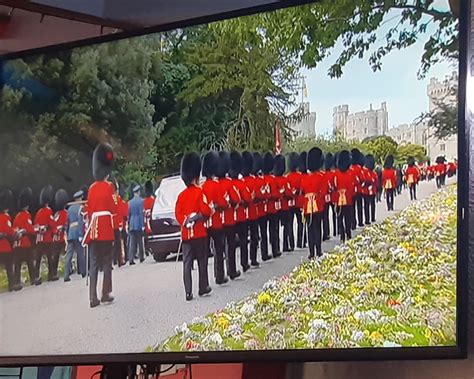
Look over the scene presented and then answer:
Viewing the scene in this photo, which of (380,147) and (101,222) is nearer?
(380,147)

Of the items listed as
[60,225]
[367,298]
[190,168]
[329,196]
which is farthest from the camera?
[60,225]

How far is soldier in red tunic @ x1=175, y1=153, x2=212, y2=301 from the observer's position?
143 centimetres

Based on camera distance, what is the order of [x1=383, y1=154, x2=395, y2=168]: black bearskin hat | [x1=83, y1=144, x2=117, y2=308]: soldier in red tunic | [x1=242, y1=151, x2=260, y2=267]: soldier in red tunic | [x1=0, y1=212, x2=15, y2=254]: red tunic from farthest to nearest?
1. [x1=0, y1=212, x2=15, y2=254]: red tunic
2. [x1=83, y1=144, x2=117, y2=308]: soldier in red tunic
3. [x1=242, y1=151, x2=260, y2=267]: soldier in red tunic
4. [x1=383, y1=154, x2=395, y2=168]: black bearskin hat

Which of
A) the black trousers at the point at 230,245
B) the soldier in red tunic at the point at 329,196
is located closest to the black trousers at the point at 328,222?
the soldier in red tunic at the point at 329,196

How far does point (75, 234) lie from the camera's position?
1.56 m

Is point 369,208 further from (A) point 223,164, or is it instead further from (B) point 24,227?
(B) point 24,227

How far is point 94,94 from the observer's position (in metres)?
1.59

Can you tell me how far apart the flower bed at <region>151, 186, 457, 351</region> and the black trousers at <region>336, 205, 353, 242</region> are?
0.07ft

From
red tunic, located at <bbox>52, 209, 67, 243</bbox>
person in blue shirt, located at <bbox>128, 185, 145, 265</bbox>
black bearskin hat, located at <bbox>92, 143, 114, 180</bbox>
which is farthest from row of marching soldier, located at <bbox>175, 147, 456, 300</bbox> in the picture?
red tunic, located at <bbox>52, 209, 67, 243</bbox>

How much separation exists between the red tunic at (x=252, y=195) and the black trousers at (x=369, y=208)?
239mm

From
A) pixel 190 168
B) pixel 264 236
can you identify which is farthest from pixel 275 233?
pixel 190 168

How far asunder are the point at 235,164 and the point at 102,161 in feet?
1.13

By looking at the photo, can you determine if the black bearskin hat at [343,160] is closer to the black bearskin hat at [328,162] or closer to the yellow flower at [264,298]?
the black bearskin hat at [328,162]

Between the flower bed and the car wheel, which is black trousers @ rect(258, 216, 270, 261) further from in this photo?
the car wheel
